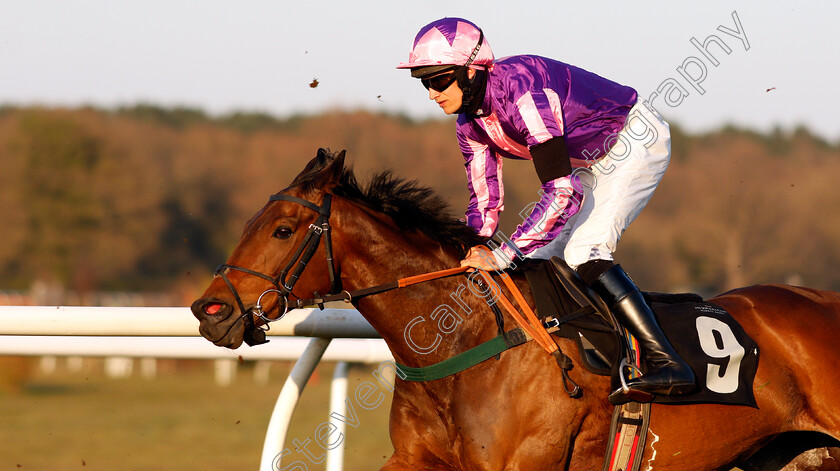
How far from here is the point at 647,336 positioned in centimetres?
306

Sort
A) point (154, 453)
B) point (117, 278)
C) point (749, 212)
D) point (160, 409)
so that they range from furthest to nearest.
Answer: point (117, 278) < point (749, 212) < point (160, 409) < point (154, 453)

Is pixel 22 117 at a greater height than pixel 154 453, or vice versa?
pixel 22 117

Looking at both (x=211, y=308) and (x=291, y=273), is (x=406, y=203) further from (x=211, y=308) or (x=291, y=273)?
(x=211, y=308)

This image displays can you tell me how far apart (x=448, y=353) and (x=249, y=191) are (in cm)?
4372

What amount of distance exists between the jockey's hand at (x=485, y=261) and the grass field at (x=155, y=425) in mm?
1502

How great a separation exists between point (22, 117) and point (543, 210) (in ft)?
161

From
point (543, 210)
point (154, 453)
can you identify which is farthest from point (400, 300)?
point (154, 453)

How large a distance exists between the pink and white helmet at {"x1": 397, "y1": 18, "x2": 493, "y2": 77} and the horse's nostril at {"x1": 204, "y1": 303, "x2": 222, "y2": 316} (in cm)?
99

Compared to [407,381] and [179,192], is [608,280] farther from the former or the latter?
[179,192]

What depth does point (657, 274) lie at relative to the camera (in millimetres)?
32406

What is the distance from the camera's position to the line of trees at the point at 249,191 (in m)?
33.4

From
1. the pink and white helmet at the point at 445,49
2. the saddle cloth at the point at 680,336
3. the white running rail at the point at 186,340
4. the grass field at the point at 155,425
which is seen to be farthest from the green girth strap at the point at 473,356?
the grass field at the point at 155,425

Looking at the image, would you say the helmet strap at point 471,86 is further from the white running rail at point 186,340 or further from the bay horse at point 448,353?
the white running rail at point 186,340

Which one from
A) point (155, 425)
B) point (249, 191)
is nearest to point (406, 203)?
point (155, 425)
